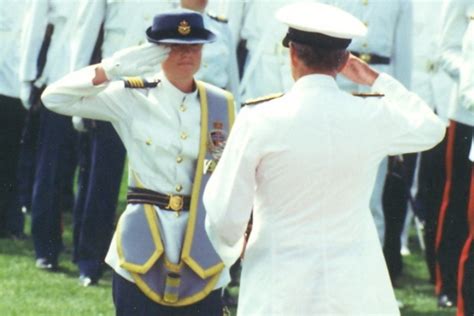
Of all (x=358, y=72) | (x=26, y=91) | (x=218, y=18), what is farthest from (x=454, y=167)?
(x=358, y=72)

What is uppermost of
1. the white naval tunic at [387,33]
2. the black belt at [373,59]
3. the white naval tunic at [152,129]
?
the white naval tunic at [152,129]

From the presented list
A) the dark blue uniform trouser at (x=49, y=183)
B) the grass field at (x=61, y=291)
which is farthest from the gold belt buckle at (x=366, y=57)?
the dark blue uniform trouser at (x=49, y=183)

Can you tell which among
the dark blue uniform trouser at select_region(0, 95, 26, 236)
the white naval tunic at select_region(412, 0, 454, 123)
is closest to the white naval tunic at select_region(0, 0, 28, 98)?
the dark blue uniform trouser at select_region(0, 95, 26, 236)

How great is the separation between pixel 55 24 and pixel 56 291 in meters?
2.05

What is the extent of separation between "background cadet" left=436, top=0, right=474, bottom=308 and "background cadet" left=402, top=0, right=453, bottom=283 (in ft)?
2.83

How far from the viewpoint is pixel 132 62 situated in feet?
26.2

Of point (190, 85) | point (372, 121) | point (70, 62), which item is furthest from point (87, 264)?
point (372, 121)

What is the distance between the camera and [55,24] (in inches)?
499

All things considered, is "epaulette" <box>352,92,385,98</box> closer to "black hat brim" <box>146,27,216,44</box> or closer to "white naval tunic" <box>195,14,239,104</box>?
"black hat brim" <box>146,27,216,44</box>

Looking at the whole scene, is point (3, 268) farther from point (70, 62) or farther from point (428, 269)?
point (428, 269)

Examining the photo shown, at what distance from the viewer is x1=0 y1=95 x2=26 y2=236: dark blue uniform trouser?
13.7m

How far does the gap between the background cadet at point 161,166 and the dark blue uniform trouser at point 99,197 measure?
3.50 m

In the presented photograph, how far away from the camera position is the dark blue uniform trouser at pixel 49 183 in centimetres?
1243

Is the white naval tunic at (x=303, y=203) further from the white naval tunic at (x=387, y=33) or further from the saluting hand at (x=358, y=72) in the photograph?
the white naval tunic at (x=387, y=33)
